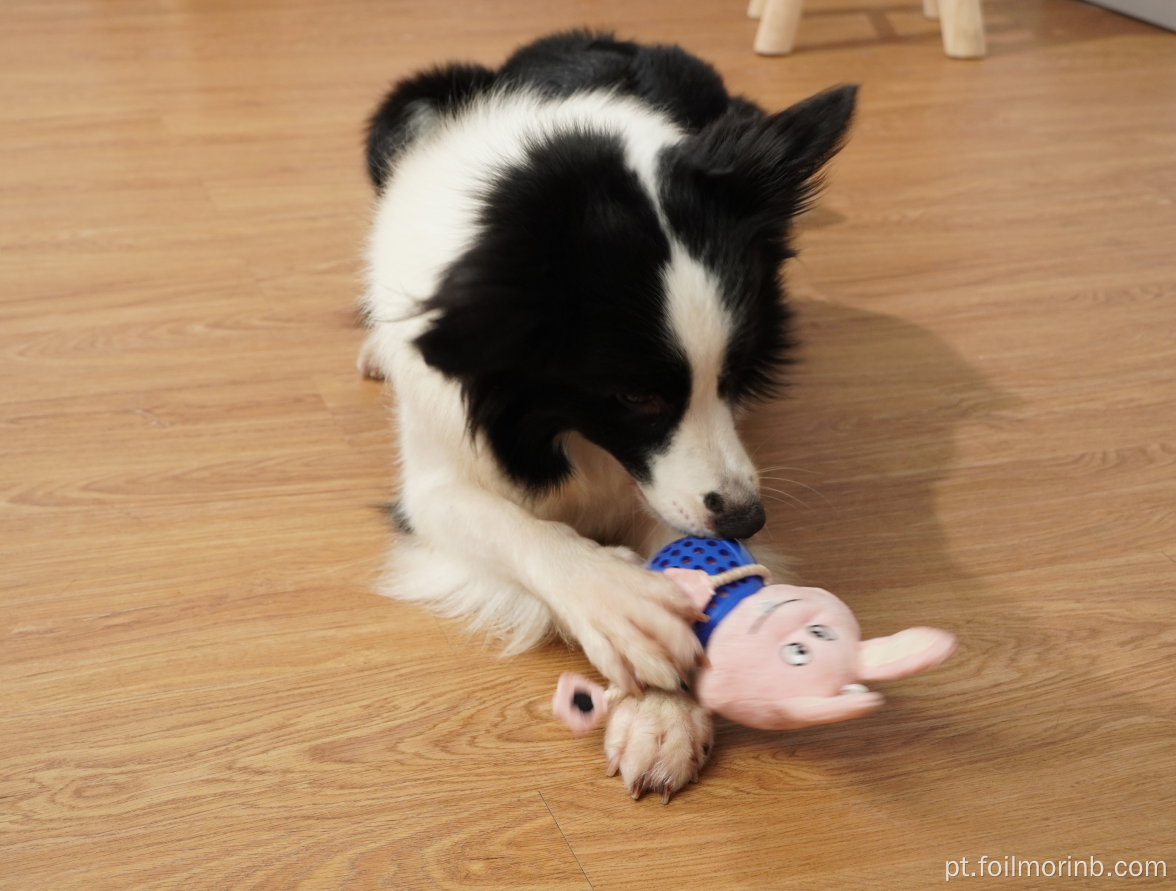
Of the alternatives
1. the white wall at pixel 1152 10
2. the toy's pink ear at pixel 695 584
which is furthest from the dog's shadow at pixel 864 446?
the white wall at pixel 1152 10

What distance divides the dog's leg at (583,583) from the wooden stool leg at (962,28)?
326 cm

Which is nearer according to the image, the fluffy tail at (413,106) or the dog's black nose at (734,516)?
the dog's black nose at (734,516)

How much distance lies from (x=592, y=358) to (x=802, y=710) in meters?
0.46

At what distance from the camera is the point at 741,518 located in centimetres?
141

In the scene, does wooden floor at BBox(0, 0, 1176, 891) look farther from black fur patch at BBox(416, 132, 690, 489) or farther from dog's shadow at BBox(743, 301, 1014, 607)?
black fur patch at BBox(416, 132, 690, 489)

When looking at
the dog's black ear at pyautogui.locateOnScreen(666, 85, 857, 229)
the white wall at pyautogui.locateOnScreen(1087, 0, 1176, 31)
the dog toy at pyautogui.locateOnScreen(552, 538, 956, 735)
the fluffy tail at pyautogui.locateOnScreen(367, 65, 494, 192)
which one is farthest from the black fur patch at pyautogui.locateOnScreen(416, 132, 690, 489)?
the white wall at pyautogui.locateOnScreen(1087, 0, 1176, 31)

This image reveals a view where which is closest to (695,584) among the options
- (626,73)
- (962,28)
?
(626,73)

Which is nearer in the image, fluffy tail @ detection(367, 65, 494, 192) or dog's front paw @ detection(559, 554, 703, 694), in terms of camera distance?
dog's front paw @ detection(559, 554, 703, 694)

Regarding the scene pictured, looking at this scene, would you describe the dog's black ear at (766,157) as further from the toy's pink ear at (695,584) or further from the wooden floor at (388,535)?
the wooden floor at (388,535)

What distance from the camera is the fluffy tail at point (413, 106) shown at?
203 centimetres

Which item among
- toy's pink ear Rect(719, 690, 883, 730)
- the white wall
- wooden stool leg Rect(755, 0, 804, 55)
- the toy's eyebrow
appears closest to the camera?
toy's pink ear Rect(719, 690, 883, 730)

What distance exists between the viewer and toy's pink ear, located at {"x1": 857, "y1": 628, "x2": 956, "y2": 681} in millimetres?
1165

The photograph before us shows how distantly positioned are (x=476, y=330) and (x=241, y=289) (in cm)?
136

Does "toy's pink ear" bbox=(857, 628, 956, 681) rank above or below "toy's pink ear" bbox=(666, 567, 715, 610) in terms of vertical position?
above
